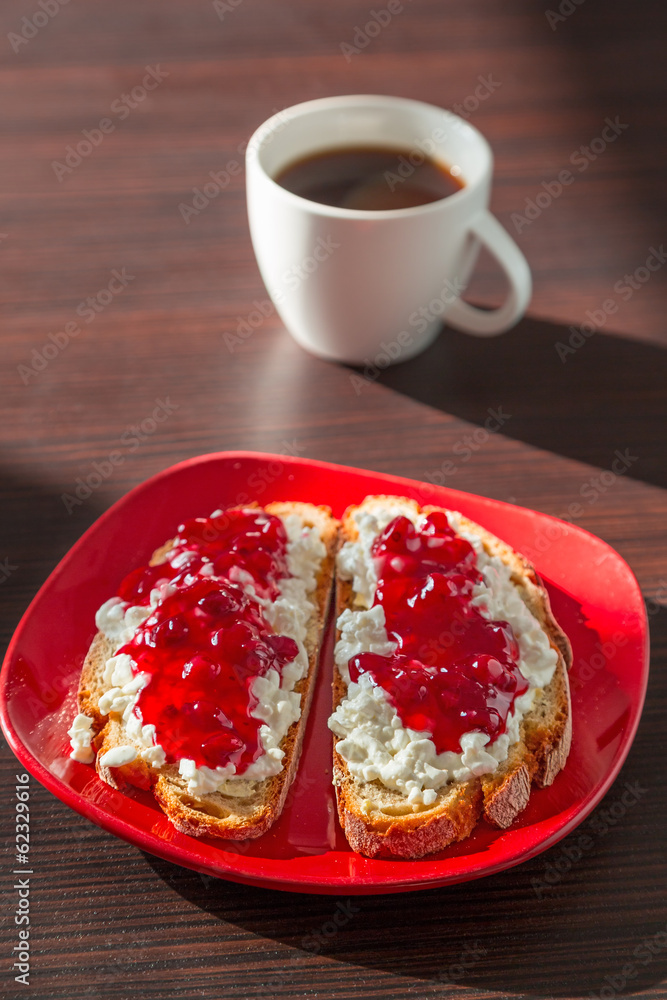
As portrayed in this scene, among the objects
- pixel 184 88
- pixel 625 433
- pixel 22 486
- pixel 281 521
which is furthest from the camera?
pixel 184 88

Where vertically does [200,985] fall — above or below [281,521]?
below

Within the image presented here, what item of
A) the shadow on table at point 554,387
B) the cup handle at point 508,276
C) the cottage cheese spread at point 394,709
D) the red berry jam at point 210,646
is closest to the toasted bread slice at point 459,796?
the cottage cheese spread at point 394,709

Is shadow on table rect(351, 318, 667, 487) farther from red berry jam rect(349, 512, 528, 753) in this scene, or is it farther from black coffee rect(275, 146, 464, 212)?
red berry jam rect(349, 512, 528, 753)

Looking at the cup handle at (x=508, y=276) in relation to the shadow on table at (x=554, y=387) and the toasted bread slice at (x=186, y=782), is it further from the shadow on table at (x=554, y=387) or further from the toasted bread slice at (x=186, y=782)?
the toasted bread slice at (x=186, y=782)

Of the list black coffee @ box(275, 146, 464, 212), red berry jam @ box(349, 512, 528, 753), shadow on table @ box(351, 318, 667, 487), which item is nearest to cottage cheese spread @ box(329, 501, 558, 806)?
red berry jam @ box(349, 512, 528, 753)

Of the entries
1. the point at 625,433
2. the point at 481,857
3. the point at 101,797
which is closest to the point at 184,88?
the point at 625,433

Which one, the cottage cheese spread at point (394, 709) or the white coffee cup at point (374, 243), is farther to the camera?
the white coffee cup at point (374, 243)

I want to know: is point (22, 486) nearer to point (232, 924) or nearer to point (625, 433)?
point (232, 924)
